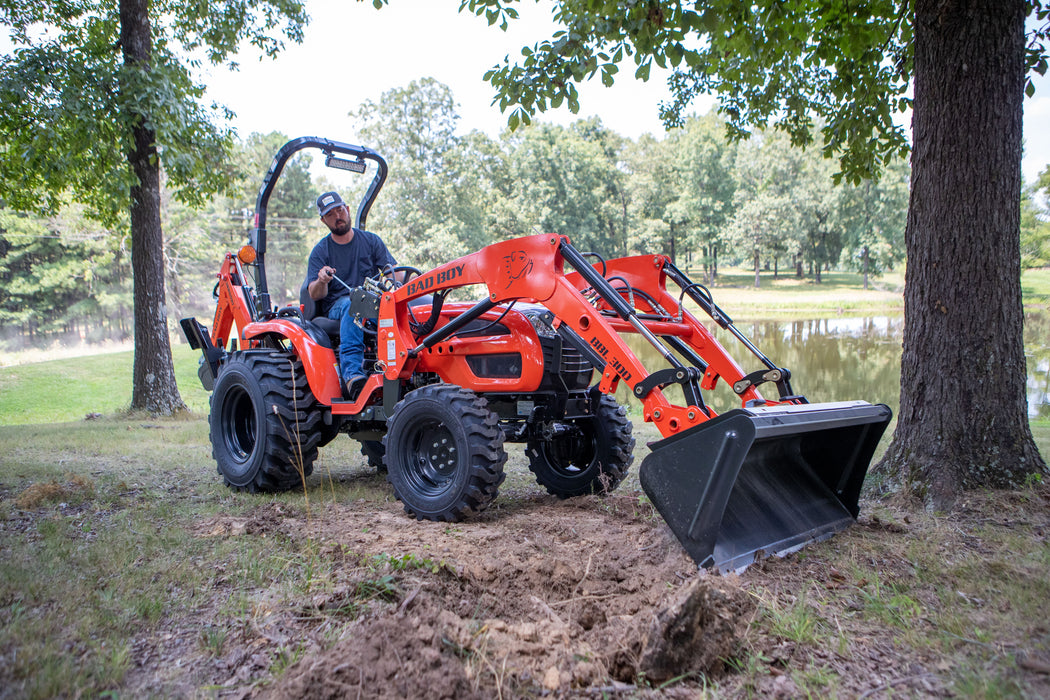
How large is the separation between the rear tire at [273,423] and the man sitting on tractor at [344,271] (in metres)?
0.36

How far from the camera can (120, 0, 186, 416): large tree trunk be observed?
11.1m

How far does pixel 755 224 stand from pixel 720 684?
131 feet

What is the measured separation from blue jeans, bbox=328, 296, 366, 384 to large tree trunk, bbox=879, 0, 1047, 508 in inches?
154

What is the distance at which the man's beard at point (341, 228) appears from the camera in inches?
232

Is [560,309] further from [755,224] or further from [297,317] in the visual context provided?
[755,224]

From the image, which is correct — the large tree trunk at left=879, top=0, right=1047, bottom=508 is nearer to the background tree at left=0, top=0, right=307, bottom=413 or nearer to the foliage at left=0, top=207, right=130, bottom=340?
the background tree at left=0, top=0, right=307, bottom=413

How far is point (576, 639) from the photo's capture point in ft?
9.18

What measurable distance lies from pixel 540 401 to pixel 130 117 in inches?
335

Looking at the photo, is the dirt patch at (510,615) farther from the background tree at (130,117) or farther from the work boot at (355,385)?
the background tree at (130,117)

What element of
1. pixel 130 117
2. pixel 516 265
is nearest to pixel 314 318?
pixel 516 265

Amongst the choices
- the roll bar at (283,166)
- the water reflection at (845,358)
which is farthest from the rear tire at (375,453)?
the water reflection at (845,358)

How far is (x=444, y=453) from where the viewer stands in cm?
484

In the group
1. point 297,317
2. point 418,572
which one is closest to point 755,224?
point 297,317

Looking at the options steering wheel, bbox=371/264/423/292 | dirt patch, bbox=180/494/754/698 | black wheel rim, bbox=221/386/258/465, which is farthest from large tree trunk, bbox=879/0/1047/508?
black wheel rim, bbox=221/386/258/465
